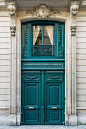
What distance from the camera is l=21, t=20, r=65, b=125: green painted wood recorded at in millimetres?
7848

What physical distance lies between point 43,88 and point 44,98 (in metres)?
0.48

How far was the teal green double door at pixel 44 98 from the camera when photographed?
7.86 m

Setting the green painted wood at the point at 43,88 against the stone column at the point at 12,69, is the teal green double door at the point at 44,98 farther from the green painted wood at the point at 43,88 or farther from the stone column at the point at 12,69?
the stone column at the point at 12,69

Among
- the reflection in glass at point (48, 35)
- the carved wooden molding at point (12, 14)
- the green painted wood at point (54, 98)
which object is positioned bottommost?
the green painted wood at point (54, 98)

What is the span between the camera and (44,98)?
7.86 meters

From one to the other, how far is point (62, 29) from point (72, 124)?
14.4 feet

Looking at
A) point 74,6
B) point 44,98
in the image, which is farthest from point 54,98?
point 74,6

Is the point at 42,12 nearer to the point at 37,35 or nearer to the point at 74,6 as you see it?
the point at 37,35

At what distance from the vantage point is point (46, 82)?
7887mm

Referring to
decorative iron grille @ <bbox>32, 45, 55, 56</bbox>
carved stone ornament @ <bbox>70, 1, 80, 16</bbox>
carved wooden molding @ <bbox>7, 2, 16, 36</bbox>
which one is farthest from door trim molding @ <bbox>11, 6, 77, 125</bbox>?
decorative iron grille @ <bbox>32, 45, 55, 56</bbox>

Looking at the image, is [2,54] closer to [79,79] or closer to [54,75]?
[54,75]

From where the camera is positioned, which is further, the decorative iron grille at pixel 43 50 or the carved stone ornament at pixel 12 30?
the decorative iron grille at pixel 43 50

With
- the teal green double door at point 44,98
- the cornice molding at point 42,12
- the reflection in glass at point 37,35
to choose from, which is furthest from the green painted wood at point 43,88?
the cornice molding at point 42,12

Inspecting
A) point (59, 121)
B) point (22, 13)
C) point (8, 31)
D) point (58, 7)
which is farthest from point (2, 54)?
point (59, 121)
